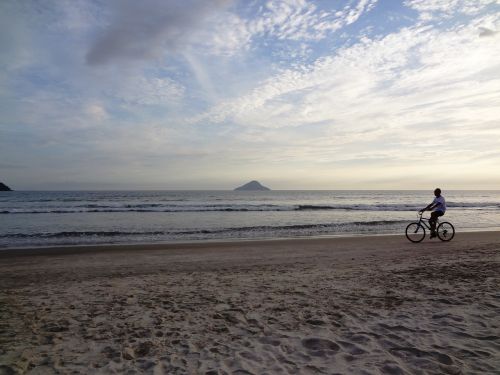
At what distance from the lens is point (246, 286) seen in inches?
272

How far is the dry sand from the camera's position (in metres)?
3.68

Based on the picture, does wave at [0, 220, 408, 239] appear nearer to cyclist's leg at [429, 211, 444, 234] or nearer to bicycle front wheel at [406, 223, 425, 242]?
bicycle front wheel at [406, 223, 425, 242]

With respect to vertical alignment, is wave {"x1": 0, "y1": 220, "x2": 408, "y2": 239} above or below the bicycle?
below

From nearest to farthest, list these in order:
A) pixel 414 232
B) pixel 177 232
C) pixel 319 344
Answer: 1. pixel 319 344
2. pixel 414 232
3. pixel 177 232

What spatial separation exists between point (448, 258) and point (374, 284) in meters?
4.25

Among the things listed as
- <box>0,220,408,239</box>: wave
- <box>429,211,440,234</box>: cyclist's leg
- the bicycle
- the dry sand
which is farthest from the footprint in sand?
<box>0,220,408,239</box>: wave

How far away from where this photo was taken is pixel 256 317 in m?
5.05

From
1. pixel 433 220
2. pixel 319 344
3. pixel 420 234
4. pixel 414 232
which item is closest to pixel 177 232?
Result: pixel 414 232

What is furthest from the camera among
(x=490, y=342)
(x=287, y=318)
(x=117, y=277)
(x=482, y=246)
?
(x=482, y=246)

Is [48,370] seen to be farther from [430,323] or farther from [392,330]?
[430,323]

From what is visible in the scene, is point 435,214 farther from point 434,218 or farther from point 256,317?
point 256,317

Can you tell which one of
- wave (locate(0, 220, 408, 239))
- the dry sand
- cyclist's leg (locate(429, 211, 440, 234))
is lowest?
wave (locate(0, 220, 408, 239))

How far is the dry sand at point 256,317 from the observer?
3.68m

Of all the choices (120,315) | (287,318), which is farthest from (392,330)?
(120,315)
